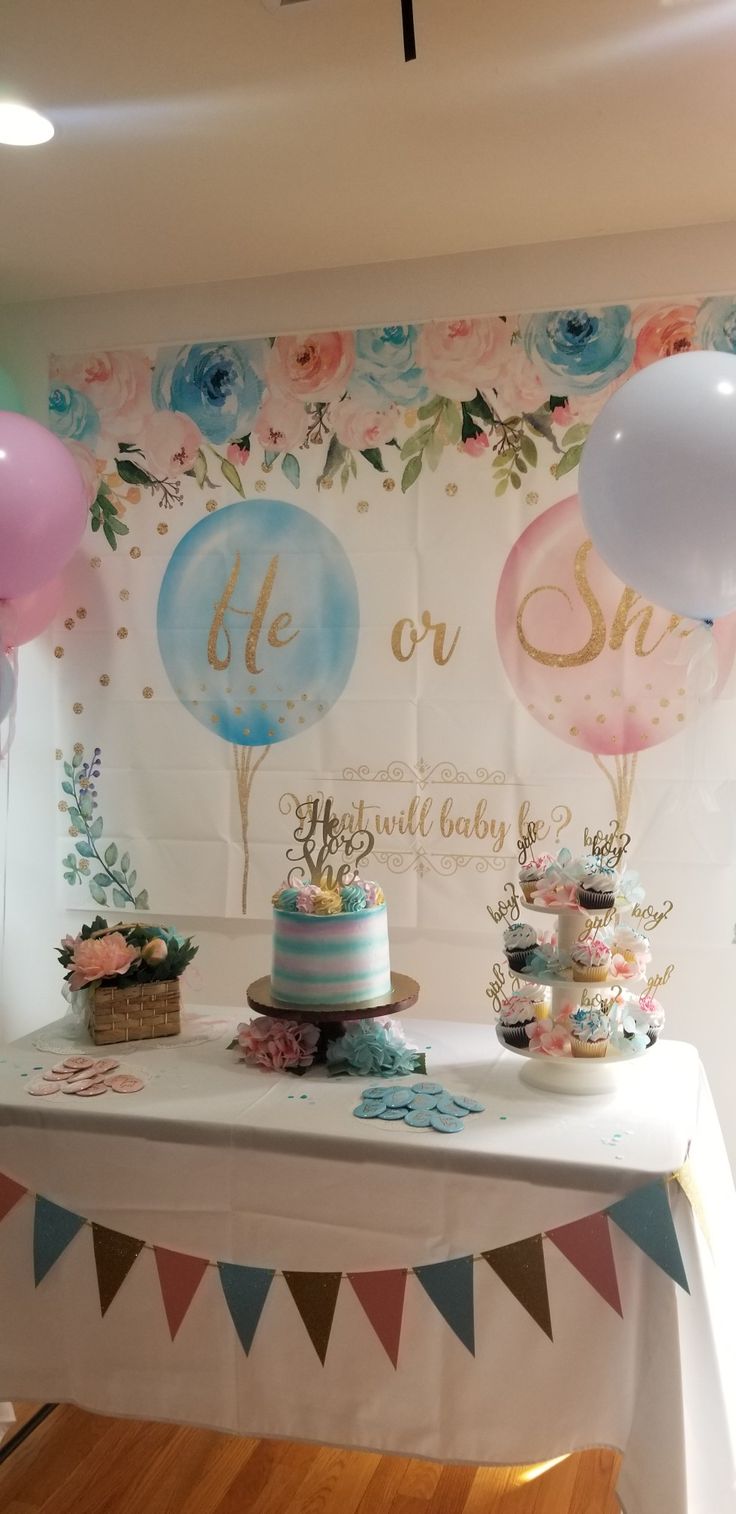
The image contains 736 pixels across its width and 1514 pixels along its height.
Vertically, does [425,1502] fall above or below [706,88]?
below

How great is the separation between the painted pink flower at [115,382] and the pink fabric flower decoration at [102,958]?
1.50 metres

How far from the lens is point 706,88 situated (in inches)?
80.7

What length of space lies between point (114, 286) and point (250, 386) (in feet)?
1.49

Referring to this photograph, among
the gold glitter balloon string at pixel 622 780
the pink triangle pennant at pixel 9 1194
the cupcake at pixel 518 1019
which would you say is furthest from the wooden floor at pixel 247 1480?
the gold glitter balloon string at pixel 622 780

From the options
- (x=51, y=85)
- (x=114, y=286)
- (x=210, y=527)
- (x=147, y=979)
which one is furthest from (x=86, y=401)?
(x=147, y=979)

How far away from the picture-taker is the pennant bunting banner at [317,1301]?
178 centimetres

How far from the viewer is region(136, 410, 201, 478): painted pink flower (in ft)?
10.0

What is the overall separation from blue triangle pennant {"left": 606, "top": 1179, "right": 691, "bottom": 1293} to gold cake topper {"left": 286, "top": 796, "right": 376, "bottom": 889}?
52.5 inches

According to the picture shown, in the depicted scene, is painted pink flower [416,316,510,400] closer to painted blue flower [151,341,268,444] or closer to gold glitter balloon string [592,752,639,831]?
painted blue flower [151,341,268,444]

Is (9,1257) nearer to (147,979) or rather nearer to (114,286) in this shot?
(147,979)

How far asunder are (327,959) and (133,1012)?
425 mm

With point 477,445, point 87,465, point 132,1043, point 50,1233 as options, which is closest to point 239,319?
point 87,465

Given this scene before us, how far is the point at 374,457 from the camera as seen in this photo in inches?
115

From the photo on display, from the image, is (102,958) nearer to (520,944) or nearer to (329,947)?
(329,947)
